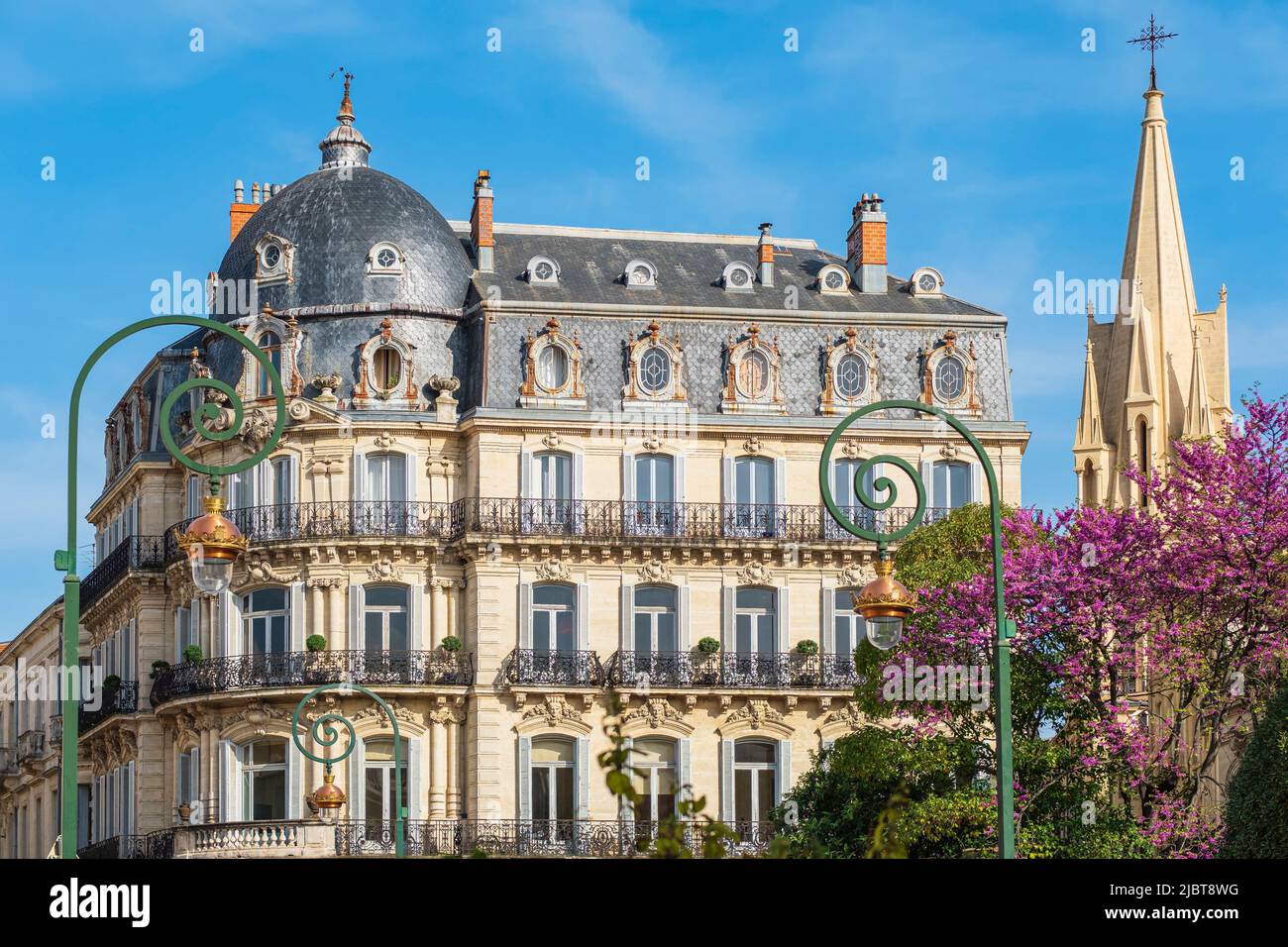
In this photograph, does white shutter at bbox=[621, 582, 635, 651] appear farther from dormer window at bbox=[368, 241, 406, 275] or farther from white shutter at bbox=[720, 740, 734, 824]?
dormer window at bbox=[368, 241, 406, 275]

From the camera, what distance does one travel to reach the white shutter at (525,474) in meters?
56.6

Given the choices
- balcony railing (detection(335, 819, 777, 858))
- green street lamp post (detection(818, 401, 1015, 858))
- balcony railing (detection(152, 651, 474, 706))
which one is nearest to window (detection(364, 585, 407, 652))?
balcony railing (detection(152, 651, 474, 706))

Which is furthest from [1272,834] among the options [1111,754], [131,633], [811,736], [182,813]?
[131,633]

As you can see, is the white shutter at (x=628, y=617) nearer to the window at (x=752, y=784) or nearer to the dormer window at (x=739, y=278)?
the window at (x=752, y=784)

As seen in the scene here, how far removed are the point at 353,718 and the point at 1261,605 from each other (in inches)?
810

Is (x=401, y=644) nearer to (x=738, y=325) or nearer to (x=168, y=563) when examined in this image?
(x=168, y=563)

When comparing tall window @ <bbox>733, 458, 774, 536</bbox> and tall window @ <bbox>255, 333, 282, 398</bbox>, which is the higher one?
tall window @ <bbox>255, 333, 282, 398</bbox>

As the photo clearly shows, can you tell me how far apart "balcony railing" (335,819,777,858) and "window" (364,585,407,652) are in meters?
4.04

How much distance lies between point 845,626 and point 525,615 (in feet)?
24.1

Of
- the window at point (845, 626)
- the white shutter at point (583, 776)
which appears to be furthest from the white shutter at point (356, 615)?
the window at point (845, 626)

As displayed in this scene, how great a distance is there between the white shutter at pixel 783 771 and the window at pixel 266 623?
11.4 metres

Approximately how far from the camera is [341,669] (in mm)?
55281

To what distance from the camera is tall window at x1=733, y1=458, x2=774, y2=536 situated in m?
57.2

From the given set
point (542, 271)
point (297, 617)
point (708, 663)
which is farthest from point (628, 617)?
point (542, 271)
